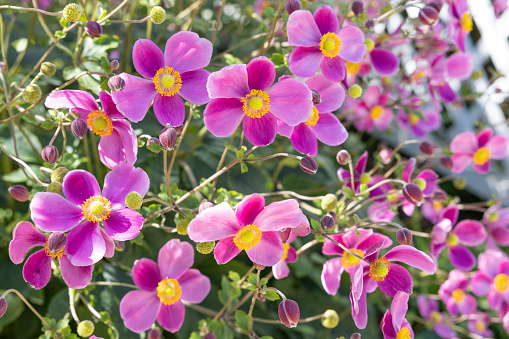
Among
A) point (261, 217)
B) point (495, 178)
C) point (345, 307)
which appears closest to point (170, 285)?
point (261, 217)

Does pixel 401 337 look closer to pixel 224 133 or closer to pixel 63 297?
pixel 224 133

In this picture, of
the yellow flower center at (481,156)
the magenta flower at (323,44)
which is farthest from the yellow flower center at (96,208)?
the yellow flower center at (481,156)

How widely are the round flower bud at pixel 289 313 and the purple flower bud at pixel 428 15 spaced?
55cm

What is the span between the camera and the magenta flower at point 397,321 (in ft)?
1.90

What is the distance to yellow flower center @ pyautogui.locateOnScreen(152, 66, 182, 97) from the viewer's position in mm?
617

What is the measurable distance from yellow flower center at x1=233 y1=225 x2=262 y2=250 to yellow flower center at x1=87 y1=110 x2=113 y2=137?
24 centimetres

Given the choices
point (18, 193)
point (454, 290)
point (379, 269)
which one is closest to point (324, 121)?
point (379, 269)

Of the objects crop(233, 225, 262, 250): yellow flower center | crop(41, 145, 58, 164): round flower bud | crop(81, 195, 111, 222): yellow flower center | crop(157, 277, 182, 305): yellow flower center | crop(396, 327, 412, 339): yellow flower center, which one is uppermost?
crop(41, 145, 58, 164): round flower bud

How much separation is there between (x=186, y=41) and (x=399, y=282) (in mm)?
464

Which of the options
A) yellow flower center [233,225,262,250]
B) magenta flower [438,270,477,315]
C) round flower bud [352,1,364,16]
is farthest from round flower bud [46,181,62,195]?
magenta flower [438,270,477,315]

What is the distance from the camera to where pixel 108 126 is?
624 millimetres

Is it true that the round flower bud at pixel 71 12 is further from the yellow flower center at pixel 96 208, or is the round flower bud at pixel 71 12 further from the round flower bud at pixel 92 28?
the yellow flower center at pixel 96 208

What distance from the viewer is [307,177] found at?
1283mm

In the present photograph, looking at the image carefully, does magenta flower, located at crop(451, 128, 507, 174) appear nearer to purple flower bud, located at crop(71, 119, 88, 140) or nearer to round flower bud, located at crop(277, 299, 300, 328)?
round flower bud, located at crop(277, 299, 300, 328)
